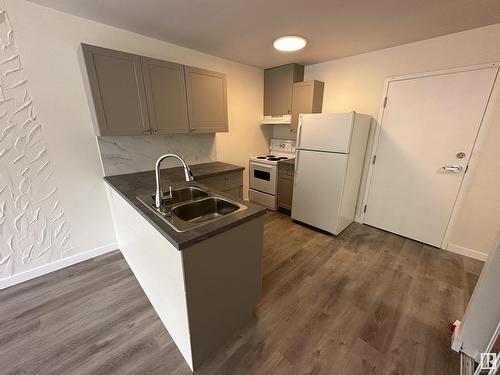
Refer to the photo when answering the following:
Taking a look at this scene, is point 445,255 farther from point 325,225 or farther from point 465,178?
point 325,225

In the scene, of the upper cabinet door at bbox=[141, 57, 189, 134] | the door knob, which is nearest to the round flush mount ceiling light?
the upper cabinet door at bbox=[141, 57, 189, 134]

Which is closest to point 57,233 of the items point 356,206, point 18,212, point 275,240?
point 18,212

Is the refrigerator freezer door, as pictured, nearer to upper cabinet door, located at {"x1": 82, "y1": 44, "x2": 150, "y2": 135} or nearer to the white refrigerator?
the white refrigerator

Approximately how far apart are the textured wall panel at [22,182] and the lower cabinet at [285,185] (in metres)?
2.77

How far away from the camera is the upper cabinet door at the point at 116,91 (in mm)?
1730

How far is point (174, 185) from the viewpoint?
6.15 ft

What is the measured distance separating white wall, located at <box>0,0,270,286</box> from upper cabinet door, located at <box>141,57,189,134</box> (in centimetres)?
43

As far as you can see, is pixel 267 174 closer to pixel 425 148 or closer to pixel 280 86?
pixel 280 86

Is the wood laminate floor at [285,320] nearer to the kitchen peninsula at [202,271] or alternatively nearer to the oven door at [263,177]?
the kitchen peninsula at [202,271]

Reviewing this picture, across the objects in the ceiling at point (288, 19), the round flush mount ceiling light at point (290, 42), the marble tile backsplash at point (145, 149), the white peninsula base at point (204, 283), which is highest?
the ceiling at point (288, 19)

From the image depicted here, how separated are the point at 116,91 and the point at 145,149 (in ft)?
2.33

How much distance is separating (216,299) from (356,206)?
270 cm

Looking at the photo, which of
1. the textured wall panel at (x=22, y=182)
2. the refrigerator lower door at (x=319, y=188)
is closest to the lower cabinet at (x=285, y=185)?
the refrigerator lower door at (x=319, y=188)

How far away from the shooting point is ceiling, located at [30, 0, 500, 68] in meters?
1.61
